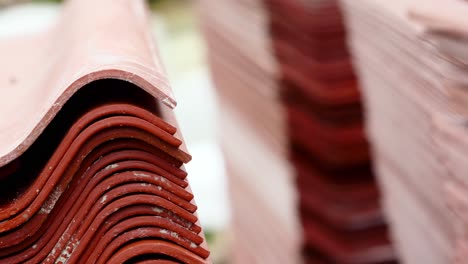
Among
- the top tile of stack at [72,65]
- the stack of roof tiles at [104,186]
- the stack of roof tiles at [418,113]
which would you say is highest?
the stack of roof tiles at [418,113]

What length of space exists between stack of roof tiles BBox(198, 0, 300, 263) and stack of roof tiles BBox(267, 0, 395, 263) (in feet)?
0.24

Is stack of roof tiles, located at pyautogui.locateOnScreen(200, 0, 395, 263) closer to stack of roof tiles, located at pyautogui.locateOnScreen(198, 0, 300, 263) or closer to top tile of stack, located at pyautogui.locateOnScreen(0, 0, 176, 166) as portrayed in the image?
stack of roof tiles, located at pyautogui.locateOnScreen(198, 0, 300, 263)

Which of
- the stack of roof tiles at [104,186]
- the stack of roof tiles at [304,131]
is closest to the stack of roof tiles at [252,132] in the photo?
the stack of roof tiles at [304,131]

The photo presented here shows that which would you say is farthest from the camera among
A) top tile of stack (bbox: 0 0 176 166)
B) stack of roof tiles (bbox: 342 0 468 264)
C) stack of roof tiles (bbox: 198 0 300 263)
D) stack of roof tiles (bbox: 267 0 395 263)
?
stack of roof tiles (bbox: 198 0 300 263)

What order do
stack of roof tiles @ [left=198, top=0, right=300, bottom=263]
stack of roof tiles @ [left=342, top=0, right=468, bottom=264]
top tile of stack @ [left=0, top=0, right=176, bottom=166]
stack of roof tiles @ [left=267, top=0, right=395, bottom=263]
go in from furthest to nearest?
stack of roof tiles @ [left=198, top=0, right=300, bottom=263], stack of roof tiles @ [left=267, top=0, right=395, bottom=263], stack of roof tiles @ [left=342, top=0, right=468, bottom=264], top tile of stack @ [left=0, top=0, right=176, bottom=166]

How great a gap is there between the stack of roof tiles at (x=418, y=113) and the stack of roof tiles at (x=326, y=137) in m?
0.63

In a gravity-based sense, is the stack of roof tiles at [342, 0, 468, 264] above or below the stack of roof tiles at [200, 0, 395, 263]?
below

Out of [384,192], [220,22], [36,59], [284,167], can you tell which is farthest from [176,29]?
[36,59]

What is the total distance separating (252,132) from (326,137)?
697 mm

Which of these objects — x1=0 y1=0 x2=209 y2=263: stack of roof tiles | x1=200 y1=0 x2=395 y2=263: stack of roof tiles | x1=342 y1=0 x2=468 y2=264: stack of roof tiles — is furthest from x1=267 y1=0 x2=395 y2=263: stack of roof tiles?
x1=0 y1=0 x2=209 y2=263: stack of roof tiles

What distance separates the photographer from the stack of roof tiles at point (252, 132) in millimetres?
3406

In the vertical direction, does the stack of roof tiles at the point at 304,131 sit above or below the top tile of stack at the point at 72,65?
above

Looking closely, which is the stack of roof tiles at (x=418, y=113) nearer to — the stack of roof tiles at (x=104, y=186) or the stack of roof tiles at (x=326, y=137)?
the stack of roof tiles at (x=104, y=186)

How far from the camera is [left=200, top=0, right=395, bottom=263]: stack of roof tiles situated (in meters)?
3.06
